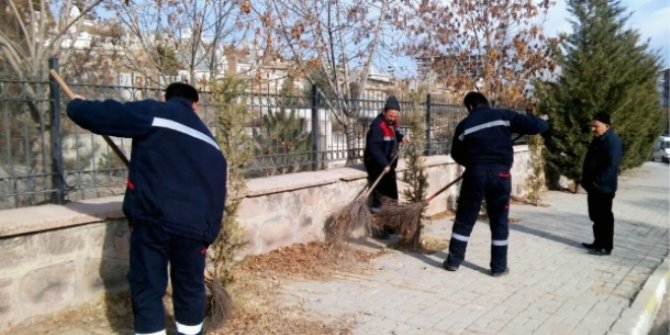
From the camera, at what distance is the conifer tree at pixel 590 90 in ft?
42.7

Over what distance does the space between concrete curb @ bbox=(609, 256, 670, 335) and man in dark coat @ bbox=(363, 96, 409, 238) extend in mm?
2895

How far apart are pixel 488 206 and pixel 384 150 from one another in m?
1.62

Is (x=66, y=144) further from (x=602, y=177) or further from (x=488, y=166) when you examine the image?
(x=602, y=177)

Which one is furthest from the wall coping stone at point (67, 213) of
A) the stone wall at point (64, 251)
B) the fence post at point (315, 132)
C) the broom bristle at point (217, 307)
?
the fence post at point (315, 132)

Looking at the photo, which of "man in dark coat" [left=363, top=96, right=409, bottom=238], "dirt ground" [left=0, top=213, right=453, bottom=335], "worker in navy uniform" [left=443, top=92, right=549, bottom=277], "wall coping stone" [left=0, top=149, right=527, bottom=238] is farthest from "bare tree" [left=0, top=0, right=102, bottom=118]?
"worker in navy uniform" [left=443, top=92, right=549, bottom=277]

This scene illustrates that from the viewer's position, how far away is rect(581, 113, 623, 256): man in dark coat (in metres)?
6.68

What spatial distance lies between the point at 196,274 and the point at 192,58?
6831 mm

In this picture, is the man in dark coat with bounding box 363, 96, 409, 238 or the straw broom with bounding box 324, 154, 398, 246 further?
the man in dark coat with bounding box 363, 96, 409, 238

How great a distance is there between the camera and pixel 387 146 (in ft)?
23.0

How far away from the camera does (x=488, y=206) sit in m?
5.87

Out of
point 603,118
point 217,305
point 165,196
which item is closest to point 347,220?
point 217,305

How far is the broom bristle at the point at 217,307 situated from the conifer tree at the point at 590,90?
10.9 metres

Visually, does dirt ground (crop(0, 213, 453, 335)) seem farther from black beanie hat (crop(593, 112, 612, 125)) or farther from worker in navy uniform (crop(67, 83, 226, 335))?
black beanie hat (crop(593, 112, 612, 125))

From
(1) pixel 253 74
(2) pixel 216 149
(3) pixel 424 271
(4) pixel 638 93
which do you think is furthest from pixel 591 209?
(4) pixel 638 93
